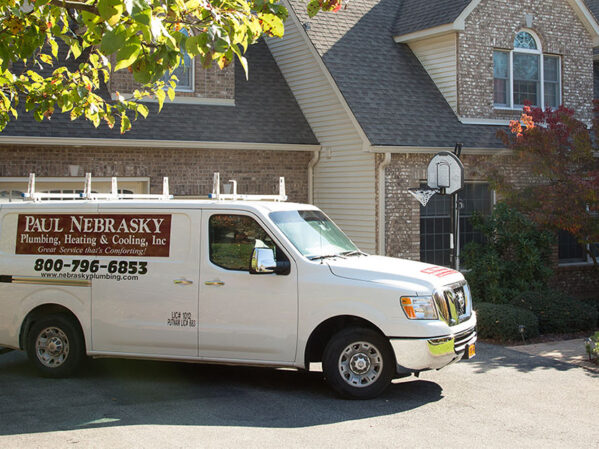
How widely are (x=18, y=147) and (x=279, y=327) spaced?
25.3ft

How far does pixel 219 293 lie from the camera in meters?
8.09

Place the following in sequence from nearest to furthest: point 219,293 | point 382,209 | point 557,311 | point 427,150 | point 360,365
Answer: point 360,365, point 219,293, point 557,311, point 382,209, point 427,150

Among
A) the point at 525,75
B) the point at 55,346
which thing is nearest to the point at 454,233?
the point at 525,75

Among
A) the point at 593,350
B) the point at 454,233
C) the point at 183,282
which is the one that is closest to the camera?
the point at 183,282

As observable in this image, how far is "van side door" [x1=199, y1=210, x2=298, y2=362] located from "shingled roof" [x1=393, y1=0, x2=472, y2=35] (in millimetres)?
9415

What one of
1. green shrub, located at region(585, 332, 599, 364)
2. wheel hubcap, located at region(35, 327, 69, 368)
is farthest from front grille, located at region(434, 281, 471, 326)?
wheel hubcap, located at region(35, 327, 69, 368)

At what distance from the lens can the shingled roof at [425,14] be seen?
16.0 metres

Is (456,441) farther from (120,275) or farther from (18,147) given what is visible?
(18,147)

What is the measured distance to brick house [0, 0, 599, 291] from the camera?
47.1 feet

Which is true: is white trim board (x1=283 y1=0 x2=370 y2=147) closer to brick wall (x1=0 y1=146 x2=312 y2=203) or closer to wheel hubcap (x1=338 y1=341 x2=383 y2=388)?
brick wall (x1=0 y1=146 x2=312 y2=203)

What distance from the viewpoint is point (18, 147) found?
44.0 feet

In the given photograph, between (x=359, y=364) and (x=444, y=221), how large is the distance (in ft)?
27.1

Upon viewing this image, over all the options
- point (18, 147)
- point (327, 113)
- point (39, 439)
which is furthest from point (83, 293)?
point (327, 113)

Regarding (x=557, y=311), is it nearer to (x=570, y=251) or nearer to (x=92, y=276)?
(x=570, y=251)
